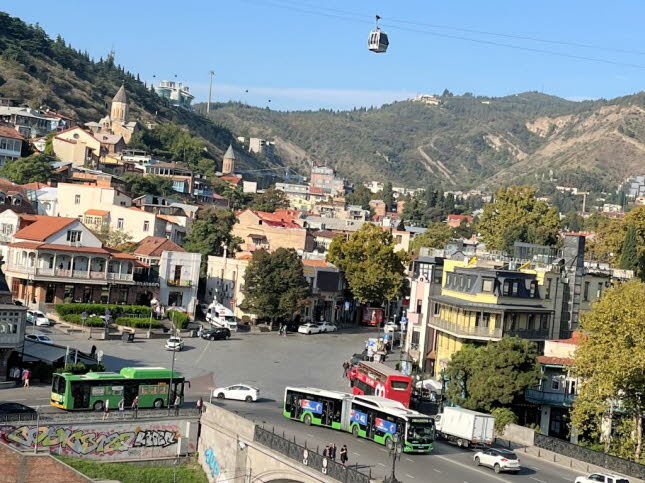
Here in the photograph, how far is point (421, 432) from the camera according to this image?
40.1 m

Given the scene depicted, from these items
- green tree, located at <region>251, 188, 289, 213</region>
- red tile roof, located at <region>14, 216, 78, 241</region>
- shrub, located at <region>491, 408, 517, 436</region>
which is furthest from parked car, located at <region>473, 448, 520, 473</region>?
green tree, located at <region>251, 188, 289, 213</region>

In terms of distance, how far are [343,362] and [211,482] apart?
791 inches

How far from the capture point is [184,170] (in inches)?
5512

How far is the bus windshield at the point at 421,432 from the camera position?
39844 millimetres

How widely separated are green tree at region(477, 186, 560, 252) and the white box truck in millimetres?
54656

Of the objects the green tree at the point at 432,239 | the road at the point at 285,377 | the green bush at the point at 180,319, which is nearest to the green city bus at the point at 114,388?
the road at the point at 285,377

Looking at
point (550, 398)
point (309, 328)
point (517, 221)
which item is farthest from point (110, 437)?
point (517, 221)

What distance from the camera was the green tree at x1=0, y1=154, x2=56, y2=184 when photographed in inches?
4141

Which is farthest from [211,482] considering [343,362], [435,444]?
[343,362]

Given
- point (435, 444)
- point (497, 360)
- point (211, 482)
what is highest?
point (497, 360)

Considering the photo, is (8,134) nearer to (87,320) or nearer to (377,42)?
(87,320)

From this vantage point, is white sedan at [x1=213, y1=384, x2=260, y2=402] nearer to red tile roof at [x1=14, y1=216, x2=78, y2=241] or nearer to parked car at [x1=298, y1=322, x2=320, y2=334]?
red tile roof at [x1=14, y1=216, x2=78, y2=241]

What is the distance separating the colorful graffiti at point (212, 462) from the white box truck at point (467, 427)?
32.3ft

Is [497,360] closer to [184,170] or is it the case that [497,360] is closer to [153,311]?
[153,311]
